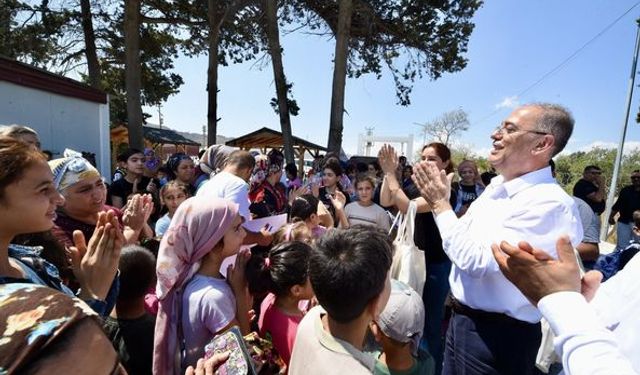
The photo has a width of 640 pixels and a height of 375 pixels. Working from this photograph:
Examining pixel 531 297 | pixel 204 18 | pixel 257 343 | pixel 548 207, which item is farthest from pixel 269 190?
pixel 204 18

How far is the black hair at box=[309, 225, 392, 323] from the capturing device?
1.21m

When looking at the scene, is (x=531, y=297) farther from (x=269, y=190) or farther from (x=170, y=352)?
(x=269, y=190)

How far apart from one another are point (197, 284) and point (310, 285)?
1.66ft

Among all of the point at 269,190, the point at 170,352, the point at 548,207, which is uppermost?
the point at 548,207

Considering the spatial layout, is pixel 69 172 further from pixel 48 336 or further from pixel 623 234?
pixel 623 234

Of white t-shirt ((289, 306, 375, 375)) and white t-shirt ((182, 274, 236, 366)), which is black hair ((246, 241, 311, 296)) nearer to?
white t-shirt ((182, 274, 236, 366))

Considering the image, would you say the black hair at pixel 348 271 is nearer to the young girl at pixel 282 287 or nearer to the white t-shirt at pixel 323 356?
the white t-shirt at pixel 323 356

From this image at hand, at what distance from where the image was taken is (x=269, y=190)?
4.39m

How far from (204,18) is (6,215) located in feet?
38.4

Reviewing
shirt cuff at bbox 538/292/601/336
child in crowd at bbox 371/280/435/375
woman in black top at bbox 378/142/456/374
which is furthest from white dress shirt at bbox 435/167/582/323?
woman in black top at bbox 378/142/456/374

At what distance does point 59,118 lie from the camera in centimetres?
773

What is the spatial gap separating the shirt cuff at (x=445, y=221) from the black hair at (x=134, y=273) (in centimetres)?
145

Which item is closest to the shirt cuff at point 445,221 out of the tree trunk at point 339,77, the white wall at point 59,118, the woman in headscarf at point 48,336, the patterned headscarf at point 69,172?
the woman in headscarf at point 48,336

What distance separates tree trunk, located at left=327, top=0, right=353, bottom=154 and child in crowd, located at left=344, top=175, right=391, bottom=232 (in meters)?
6.06
